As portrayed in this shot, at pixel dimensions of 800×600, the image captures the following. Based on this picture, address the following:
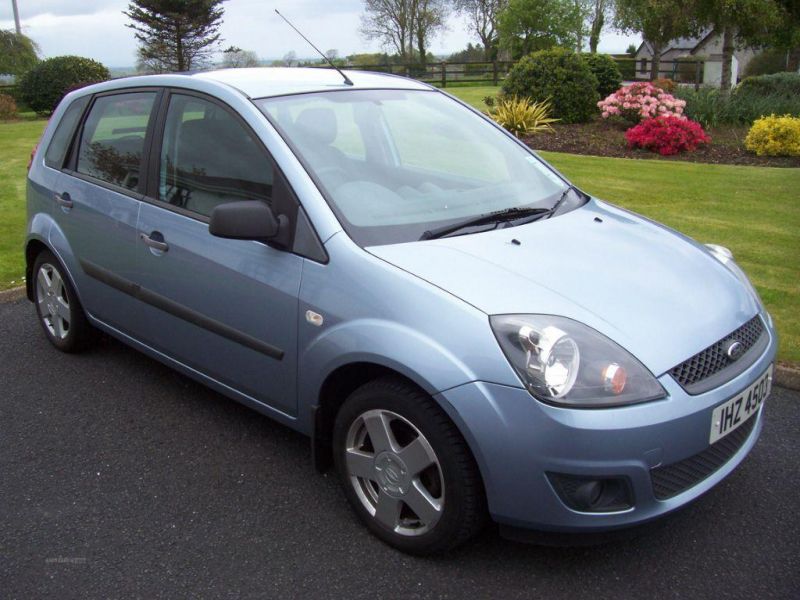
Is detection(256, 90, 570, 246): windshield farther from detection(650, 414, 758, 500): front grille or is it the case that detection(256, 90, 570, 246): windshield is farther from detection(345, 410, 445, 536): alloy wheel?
detection(650, 414, 758, 500): front grille

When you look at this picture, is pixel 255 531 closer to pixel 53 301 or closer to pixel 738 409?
pixel 738 409

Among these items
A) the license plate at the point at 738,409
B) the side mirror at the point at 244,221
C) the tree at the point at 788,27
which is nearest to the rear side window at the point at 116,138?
the side mirror at the point at 244,221

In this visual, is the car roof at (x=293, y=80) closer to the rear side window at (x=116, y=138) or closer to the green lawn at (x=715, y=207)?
the rear side window at (x=116, y=138)

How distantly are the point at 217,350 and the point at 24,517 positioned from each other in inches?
40.4

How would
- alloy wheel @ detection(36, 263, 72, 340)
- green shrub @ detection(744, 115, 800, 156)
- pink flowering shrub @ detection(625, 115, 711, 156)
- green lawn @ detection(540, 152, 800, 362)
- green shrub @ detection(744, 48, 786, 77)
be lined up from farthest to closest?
1. green shrub @ detection(744, 48, 786, 77)
2. pink flowering shrub @ detection(625, 115, 711, 156)
3. green shrub @ detection(744, 115, 800, 156)
4. green lawn @ detection(540, 152, 800, 362)
5. alloy wheel @ detection(36, 263, 72, 340)

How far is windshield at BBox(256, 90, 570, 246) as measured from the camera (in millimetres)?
3170

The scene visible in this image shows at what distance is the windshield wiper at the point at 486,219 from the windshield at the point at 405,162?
0.02 metres

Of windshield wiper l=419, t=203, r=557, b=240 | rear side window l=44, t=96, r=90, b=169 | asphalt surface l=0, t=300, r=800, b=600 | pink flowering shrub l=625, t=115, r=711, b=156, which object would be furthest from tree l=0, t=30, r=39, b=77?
windshield wiper l=419, t=203, r=557, b=240

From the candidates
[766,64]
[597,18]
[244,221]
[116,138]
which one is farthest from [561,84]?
[597,18]

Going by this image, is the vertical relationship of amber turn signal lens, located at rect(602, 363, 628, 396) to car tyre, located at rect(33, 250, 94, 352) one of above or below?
above

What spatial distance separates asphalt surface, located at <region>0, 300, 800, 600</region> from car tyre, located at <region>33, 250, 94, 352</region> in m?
0.73

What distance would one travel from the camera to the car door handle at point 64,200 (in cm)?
441

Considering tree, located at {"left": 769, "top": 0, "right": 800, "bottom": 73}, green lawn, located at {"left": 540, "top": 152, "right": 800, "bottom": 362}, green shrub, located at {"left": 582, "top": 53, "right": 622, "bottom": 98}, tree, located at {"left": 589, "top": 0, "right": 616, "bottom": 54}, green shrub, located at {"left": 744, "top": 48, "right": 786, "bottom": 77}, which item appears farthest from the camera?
tree, located at {"left": 589, "top": 0, "right": 616, "bottom": 54}

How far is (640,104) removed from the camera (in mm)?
13820
